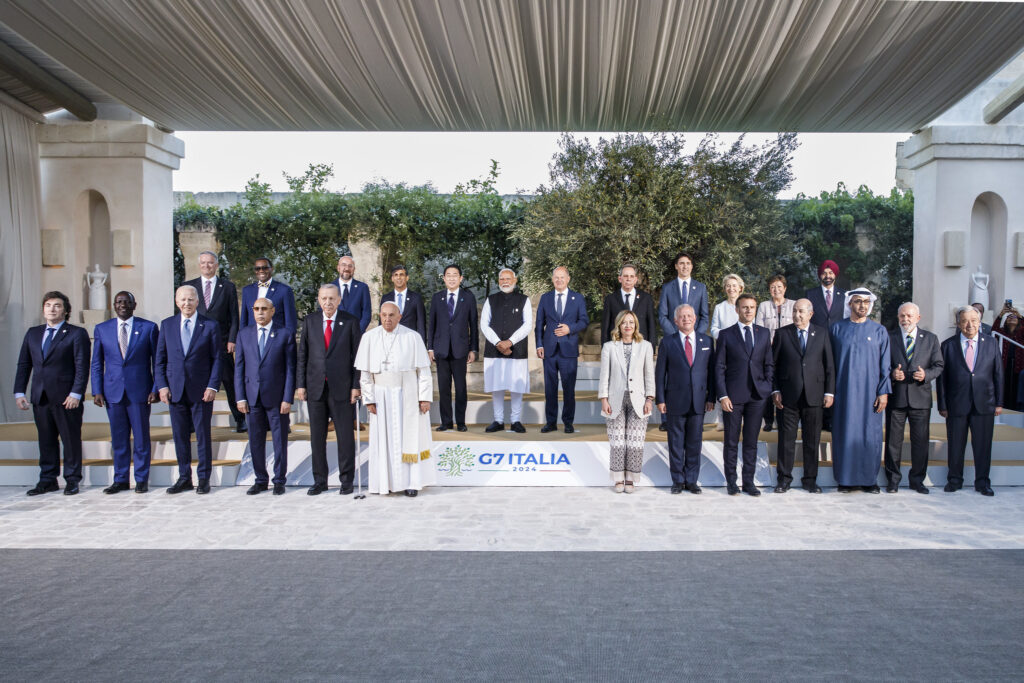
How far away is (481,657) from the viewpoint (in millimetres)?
3160

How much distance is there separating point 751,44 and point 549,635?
600 cm

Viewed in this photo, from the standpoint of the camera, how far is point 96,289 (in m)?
9.91

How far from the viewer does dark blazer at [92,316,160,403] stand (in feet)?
21.2

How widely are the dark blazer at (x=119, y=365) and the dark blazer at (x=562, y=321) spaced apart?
3.42m

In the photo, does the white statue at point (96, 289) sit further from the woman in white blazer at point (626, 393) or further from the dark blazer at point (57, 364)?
the woman in white blazer at point (626, 393)

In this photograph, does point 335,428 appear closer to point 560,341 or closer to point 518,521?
point 518,521

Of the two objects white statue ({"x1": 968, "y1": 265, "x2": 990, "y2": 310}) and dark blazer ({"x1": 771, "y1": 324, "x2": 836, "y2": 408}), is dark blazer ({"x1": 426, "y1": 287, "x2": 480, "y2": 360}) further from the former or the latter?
white statue ({"x1": 968, "y1": 265, "x2": 990, "y2": 310})

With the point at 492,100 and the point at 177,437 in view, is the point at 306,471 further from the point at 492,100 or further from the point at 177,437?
the point at 492,100

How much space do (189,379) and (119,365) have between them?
61 centimetres

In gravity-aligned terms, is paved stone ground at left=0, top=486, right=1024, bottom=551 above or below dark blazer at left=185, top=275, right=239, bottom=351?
below

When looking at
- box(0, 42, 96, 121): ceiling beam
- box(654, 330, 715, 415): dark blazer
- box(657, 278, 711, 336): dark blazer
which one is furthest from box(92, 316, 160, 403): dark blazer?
box(657, 278, 711, 336): dark blazer

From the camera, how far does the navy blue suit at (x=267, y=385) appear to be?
6.39 meters

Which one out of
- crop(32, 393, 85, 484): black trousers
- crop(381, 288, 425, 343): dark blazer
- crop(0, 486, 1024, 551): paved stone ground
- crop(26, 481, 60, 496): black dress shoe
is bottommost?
crop(0, 486, 1024, 551): paved stone ground

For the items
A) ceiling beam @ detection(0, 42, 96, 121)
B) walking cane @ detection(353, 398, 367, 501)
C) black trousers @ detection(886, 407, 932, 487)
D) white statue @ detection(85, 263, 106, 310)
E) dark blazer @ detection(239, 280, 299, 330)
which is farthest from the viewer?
white statue @ detection(85, 263, 106, 310)
